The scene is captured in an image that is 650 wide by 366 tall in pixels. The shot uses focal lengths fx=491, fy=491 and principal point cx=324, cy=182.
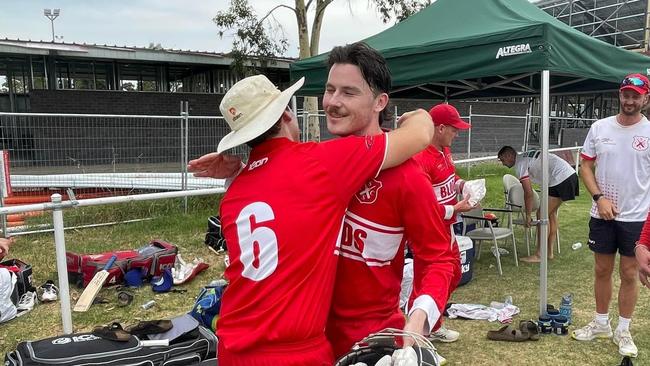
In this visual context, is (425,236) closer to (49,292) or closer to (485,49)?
(485,49)

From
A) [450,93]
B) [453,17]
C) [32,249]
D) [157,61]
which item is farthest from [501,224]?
[157,61]

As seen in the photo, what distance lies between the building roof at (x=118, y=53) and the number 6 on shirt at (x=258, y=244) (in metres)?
12.7

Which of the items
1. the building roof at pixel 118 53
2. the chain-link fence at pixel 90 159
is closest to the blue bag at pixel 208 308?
the chain-link fence at pixel 90 159

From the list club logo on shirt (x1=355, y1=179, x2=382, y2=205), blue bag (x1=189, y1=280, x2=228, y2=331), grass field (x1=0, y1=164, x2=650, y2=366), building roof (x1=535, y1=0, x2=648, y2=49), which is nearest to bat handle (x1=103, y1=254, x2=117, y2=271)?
grass field (x1=0, y1=164, x2=650, y2=366)

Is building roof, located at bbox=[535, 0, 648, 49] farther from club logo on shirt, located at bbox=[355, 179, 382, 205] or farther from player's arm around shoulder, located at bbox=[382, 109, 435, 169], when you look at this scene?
club logo on shirt, located at bbox=[355, 179, 382, 205]

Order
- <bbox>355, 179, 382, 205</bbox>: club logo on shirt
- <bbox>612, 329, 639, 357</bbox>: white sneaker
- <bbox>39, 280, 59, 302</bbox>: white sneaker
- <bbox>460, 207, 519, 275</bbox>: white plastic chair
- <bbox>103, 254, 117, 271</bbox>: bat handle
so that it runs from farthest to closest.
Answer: <bbox>460, 207, 519, 275</bbox>: white plastic chair, <bbox>103, 254, 117, 271</bbox>: bat handle, <bbox>39, 280, 59, 302</bbox>: white sneaker, <bbox>612, 329, 639, 357</bbox>: white sneaker, <bbox>355, 179, 382, 205</bbox>: club logo on shirt

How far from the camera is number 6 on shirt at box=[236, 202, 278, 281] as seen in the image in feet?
4.83

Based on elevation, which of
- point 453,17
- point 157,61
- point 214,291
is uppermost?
point 157,61

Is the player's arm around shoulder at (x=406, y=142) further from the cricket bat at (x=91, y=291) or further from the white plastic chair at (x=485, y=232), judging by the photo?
the white plastic chair at (x=485, y=232)

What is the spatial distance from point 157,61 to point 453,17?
1230cm

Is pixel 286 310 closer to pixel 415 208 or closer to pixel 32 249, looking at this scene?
pixel 415 208

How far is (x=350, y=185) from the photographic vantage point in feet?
4.92

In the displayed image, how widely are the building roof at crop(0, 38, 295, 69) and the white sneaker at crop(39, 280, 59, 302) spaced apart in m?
9.69

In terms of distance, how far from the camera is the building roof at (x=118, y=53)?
13.5 metres
